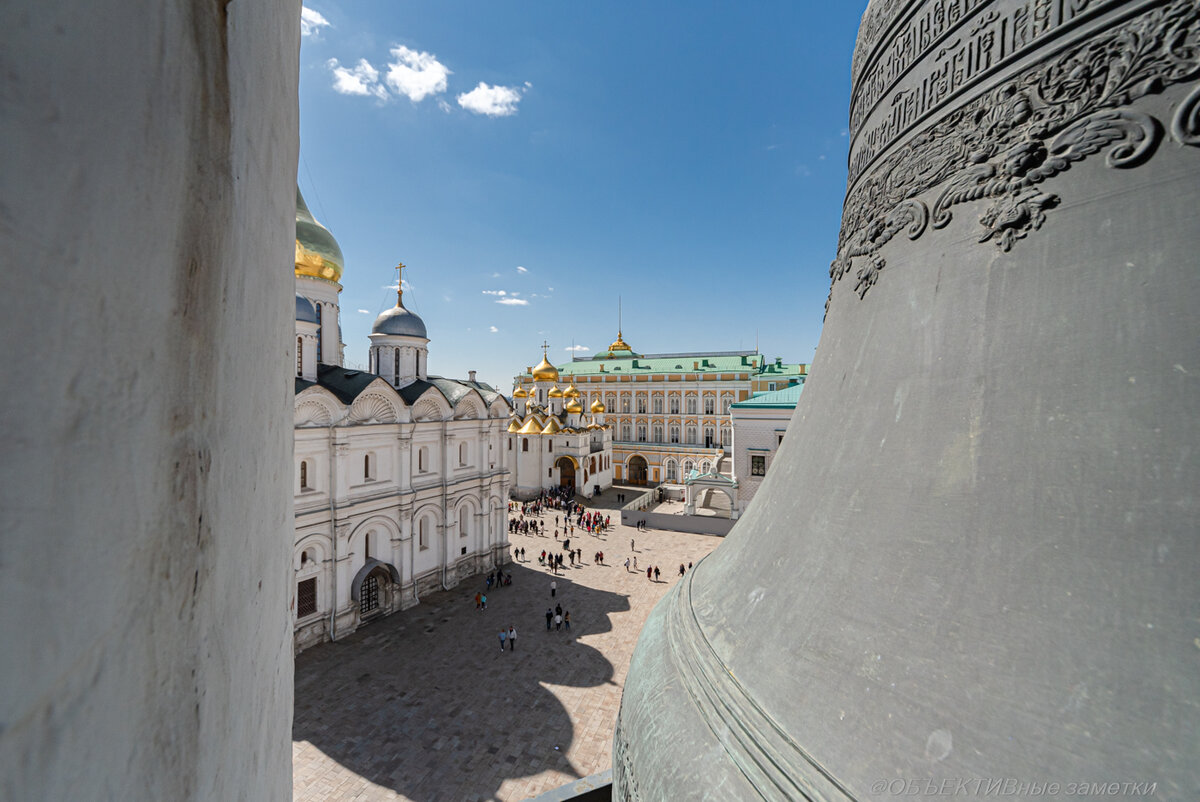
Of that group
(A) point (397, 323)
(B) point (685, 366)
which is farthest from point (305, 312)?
(B) point (685, 366)

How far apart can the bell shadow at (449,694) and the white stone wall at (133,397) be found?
9056 millimetres

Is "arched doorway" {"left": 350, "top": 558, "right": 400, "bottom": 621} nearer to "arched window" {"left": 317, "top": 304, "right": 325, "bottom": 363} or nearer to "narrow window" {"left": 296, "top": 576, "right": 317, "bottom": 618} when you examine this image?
"narrow window" {"left": 296, "top": 576, "right": 317, "bottom": 618}

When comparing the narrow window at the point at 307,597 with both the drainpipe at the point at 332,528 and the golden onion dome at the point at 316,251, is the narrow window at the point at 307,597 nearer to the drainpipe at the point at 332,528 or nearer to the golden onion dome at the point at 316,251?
the drainpipe at the point at 332,528

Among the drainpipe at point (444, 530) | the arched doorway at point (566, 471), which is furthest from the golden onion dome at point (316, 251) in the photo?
the arched doorway at point (566, 471)

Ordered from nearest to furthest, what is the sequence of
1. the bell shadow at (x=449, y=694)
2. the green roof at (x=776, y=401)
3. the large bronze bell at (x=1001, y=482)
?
1. the large bronze bell at (x=1001, y=482)
2. the bell shadow at (x=449, y=694)
3. the green roof at (x=776, y=401)

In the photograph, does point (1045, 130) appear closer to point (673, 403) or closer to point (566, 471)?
point (566, 471)

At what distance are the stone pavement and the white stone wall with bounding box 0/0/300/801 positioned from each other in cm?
897

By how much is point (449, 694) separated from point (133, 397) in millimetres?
11817

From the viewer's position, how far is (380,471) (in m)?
14.8

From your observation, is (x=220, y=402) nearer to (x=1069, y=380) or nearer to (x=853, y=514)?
(x=853, y=514)

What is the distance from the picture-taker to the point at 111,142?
0.64m

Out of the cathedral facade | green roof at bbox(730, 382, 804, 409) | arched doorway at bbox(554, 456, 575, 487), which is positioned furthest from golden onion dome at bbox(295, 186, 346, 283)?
arched doorway at bbox(554, 456, 575, 487)

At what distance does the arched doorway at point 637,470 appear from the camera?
38344 millimetres

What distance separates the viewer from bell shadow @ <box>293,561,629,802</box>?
868 centimetres
